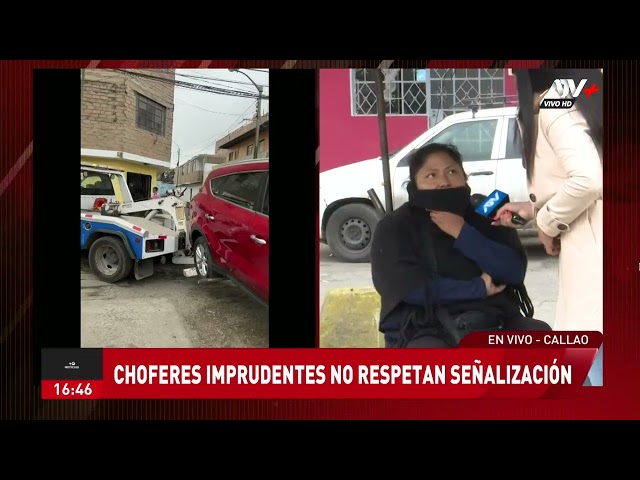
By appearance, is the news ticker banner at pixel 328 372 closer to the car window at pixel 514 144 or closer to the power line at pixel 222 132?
the car window at pixel 514 144

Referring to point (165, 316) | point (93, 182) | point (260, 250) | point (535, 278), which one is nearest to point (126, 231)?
point (93, 182)

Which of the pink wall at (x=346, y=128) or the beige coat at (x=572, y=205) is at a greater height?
the pink wall at (x=346, y=128)

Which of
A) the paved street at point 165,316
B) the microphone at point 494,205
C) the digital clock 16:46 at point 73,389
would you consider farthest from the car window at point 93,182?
the microphone at point 494,205

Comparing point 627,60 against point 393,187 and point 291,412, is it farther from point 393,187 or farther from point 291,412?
point 291,412

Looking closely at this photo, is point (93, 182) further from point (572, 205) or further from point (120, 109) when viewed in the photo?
point (572, 205)

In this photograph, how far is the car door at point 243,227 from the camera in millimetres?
2723

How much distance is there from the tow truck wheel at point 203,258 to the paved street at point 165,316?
6.1 inches

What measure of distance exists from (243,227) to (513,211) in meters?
1.90

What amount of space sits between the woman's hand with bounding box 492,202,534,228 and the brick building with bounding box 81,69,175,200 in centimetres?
240

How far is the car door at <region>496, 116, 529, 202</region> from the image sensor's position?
104 inches

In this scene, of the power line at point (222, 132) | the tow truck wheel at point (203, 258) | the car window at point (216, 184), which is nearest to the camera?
the power line at point (222, 132)

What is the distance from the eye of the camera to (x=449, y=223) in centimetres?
267

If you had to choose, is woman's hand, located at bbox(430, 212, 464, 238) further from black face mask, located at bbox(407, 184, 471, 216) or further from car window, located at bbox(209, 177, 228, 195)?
car window, located at bbox(209, 177, 228, 195)

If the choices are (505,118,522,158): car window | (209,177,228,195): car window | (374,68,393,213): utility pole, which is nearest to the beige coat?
(505,118,522,158): car window
